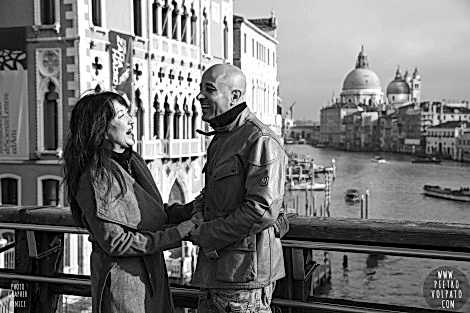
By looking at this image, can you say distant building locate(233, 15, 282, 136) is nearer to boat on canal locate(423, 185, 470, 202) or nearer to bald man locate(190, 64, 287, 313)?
boat on canal locate(423, 185, 470, 202)

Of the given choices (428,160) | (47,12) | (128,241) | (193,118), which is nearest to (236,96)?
(128,241)

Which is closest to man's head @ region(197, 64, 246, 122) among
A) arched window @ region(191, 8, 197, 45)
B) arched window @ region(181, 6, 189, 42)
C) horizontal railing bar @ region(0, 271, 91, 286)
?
horizontal railing bar @ region(0, 271, 91, 286)

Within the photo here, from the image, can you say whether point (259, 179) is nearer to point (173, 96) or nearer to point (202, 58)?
point (173, 96)

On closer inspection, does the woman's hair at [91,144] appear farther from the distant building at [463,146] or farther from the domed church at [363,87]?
the domed church at [363,87]

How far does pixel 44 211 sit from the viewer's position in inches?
107

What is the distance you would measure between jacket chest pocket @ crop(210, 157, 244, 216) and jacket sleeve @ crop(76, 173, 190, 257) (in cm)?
16

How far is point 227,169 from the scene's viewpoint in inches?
76.5

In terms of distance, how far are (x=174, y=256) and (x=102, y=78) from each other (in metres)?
4.65

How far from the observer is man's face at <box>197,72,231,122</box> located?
6.42 feet

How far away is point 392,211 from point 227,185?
36500 mm

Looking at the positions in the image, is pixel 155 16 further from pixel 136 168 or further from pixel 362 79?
pixel 362 79

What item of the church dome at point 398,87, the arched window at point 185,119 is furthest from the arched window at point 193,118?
the church dome at point 398,87

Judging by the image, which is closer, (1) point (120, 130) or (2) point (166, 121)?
Result: (1) point (120, 130)

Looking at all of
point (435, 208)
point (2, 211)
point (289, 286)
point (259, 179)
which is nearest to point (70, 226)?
point (2, 211)
